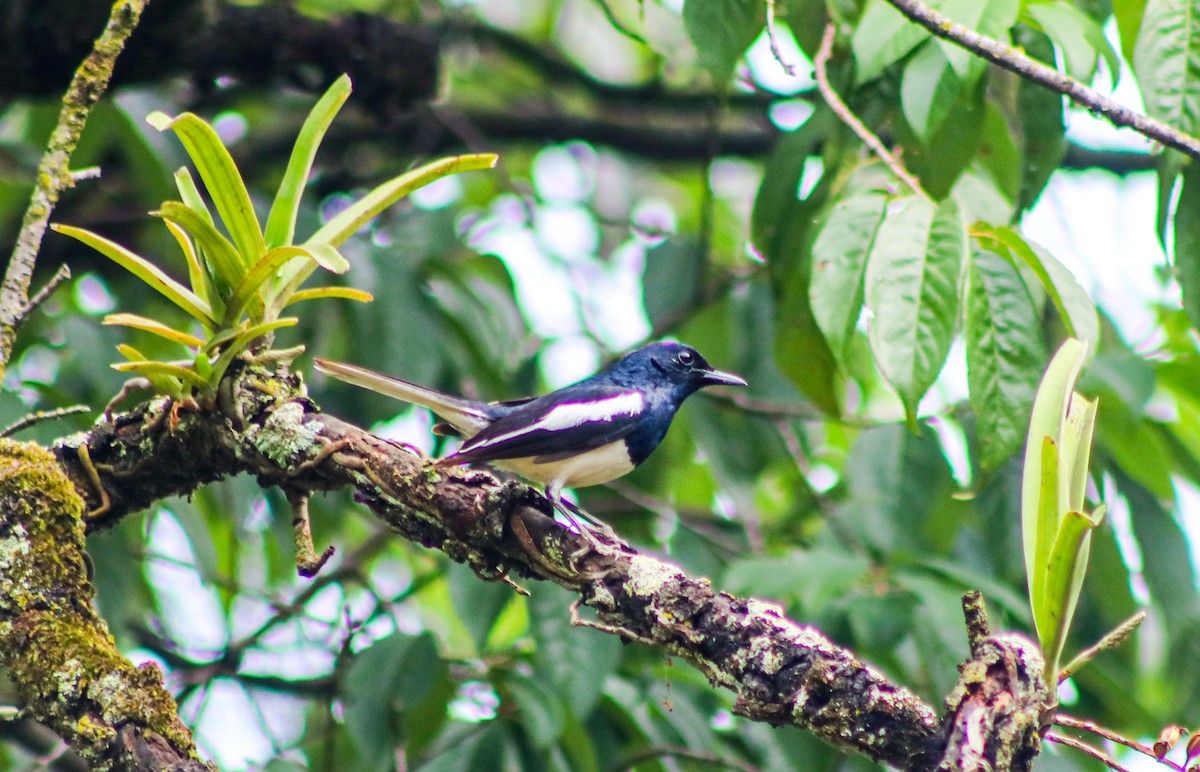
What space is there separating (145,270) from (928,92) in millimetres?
2004

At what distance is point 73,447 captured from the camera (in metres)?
2.77

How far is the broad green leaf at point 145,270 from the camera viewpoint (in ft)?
7.96

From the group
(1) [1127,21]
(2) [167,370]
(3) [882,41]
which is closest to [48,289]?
(2) [167,370]

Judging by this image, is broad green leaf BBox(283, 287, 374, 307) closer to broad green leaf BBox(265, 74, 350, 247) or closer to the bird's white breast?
broad green leaf BBox(265, 74, 350, 247)

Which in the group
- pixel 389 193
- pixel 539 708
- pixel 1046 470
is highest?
pixel 389 193

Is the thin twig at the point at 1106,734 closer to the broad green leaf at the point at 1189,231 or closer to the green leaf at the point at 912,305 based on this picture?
the green leaf at the point at 912,305

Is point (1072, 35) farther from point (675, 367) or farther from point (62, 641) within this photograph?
point (62, 641)

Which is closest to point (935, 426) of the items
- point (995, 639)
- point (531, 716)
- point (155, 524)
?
point (531, 716)

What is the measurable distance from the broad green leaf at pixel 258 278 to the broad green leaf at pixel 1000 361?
1.66 meters

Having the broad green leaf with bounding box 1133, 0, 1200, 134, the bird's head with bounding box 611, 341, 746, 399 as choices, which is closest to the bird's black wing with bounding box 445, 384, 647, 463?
the bird's head with bounding box 611, 341, 746, 399

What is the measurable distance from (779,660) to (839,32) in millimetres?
2284

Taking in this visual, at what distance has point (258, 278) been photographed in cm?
248

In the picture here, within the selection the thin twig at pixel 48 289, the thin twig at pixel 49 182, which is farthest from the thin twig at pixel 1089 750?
the thin twig at pixel 49 182

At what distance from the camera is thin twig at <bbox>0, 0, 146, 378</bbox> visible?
2643 millimetres
